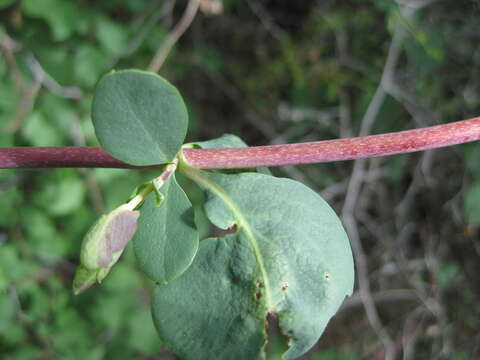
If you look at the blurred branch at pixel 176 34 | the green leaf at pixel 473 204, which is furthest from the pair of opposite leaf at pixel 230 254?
the green leaf at pixel 473 204

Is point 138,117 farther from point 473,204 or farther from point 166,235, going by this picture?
point 473,204

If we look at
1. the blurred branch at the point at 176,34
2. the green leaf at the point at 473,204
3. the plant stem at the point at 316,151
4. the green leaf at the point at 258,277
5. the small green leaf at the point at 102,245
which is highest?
the plant stem at the point at 316,151

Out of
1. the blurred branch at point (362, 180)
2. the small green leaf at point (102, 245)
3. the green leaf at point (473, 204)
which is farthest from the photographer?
the green leaf at point (473, 204)

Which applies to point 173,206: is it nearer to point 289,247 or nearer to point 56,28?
point 289,247

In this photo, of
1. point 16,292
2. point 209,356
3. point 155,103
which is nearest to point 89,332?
point 16,292

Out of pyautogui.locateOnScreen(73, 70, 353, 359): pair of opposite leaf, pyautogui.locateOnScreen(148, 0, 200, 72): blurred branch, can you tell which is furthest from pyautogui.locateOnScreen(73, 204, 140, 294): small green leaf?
pyautogui.locateOnScreen(148, 0, 200, 72): blurred branch

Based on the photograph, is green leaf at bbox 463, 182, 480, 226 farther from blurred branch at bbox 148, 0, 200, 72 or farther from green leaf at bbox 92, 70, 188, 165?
green leaf at bbox 92, 70, 188, 165

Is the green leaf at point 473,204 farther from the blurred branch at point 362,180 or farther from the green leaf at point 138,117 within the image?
the green leaf at point 138,117

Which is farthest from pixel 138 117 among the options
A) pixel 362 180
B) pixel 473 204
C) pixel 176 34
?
pixel 473 204
